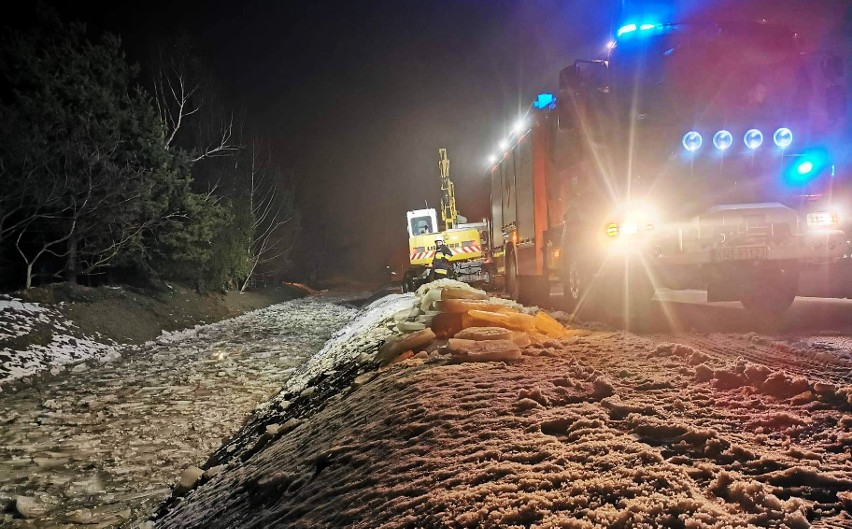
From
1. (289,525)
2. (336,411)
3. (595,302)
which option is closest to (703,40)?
(595,302)

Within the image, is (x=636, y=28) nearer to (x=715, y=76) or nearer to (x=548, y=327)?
(x=715, y=76)

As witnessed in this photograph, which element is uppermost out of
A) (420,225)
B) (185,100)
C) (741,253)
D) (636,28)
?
(185,100)

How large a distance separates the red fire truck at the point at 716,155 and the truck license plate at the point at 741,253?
0.04 ft

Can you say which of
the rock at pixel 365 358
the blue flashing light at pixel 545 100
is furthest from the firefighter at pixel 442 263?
the rock at pixel 365 358

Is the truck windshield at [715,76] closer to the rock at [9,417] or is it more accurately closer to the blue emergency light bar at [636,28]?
the blue emergency light bar at [636,28]

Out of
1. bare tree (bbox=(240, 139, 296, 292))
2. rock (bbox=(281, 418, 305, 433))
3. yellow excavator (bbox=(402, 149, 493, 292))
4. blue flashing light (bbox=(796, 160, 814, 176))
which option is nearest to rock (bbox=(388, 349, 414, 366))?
rock (bbox=(281, 418, 305, 433))

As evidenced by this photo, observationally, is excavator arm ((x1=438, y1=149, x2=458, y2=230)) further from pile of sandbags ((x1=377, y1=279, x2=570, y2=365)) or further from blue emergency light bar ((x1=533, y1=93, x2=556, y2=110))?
pile of sandbags ((x1=377, y1=279, x2=570, y2=365))

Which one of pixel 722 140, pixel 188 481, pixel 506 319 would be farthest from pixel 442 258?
pixel 188 481

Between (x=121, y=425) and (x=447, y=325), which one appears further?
(x=121, y=425)

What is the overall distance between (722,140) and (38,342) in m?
12.4

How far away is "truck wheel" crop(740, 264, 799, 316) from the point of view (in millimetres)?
7480

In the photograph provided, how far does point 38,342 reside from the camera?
33.5 feet

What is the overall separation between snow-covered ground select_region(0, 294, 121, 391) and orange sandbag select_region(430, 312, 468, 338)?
712 cm

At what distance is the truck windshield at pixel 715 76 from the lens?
7137mm
